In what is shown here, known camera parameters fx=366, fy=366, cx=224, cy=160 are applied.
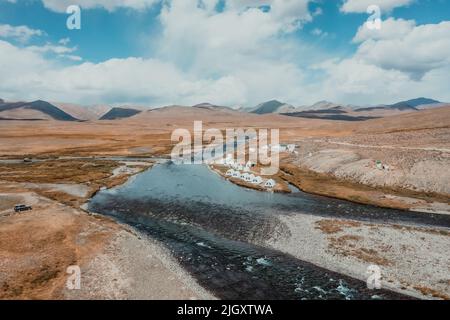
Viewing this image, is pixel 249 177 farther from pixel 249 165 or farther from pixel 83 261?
pixel 83 261

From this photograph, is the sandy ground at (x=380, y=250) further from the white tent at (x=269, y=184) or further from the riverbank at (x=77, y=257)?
the white tent at (x=269, y=184)

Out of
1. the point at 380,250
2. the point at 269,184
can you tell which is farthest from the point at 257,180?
the point at 380,250

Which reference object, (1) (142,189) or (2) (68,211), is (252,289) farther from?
(1) (142,189)

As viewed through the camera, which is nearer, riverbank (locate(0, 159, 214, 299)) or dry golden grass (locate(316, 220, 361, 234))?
riverbank (locate(0, 159, 214, 299))

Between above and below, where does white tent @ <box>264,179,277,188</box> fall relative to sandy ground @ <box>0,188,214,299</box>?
above

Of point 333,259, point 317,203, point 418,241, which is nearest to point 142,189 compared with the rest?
point 317,203

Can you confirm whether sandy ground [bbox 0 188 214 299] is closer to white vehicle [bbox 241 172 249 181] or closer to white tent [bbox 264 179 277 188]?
white tent [bbox 264 179 277 188]

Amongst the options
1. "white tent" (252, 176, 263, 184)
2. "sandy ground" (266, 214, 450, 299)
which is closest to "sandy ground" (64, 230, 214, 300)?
"sandy ground" (266, 214, 450, 299)

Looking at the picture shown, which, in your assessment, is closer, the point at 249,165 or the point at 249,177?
the point at 249,177
